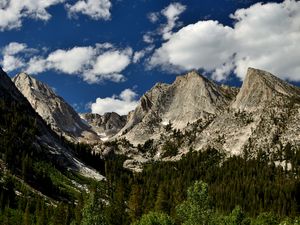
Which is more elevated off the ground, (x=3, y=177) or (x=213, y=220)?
(x=3, y=177)

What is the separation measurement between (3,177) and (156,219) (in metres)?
103

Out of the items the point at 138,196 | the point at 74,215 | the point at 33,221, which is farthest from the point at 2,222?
the point at 138,196

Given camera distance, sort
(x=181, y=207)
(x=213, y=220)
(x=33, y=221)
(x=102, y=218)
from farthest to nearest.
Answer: (x=33, y=221), (x=181, y=207), (x=213, y=220), (x=102, y=218)

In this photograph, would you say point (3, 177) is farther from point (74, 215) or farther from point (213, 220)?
point (213, 220)

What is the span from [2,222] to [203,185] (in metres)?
73.6

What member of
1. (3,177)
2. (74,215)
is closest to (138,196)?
(74,215)

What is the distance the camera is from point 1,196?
166 meters

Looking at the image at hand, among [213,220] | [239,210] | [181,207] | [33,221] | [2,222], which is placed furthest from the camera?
[33,221]

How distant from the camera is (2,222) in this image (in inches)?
5792

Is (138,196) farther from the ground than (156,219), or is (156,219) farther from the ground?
(138,196)

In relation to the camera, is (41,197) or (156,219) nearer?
(156,219)

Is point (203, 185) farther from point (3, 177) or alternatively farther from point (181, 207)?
point (3, 177)

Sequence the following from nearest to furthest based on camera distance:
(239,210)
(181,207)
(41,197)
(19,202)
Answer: (181,207) → (239,210) → (19,202) → (41,197)

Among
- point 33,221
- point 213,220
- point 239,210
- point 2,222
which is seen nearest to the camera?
point 213,220
